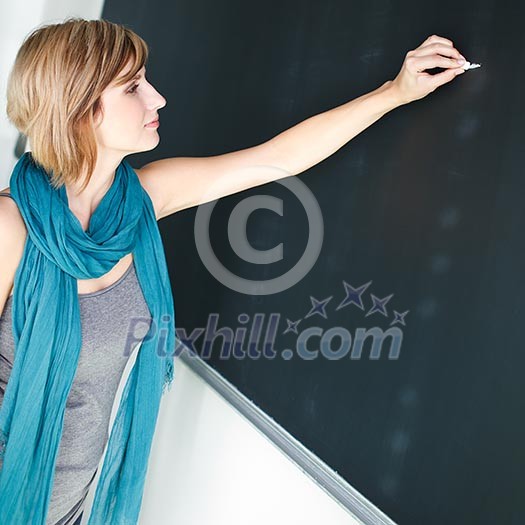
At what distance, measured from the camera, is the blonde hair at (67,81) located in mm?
1396

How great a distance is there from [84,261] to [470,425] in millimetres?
833

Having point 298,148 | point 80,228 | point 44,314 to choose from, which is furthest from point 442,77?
point 44,314

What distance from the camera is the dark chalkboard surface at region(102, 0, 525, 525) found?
1105mm

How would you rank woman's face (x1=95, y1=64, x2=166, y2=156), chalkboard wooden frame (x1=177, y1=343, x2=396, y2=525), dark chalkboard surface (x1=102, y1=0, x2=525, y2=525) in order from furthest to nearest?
woman's face (x1=95, y1=64, x2=166, y2=156), chalkboard wooden frame (x1=177, y1=343, x2=396, y2=525), dark chalkboard surface (x1=102, y1=0, x2=525, y2=525)

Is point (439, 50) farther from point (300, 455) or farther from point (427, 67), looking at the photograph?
point (300, 455)

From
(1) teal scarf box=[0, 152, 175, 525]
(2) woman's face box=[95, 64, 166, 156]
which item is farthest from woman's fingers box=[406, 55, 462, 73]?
(1) teal scarf box=[0, 152, 175, 525]

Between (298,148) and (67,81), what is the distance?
0.52 m

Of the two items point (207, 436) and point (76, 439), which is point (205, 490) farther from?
point (76, 439)

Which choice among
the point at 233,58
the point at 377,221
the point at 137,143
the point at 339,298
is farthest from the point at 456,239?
the point at 233,58

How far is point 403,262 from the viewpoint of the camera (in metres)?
1.30

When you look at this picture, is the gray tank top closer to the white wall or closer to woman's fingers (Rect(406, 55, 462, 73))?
the white wall

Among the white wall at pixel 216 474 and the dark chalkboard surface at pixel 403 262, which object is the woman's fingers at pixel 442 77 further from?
the white wall at pixel 216 474

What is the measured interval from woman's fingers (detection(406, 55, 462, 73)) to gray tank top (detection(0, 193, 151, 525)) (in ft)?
2.61

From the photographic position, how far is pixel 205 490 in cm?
204
